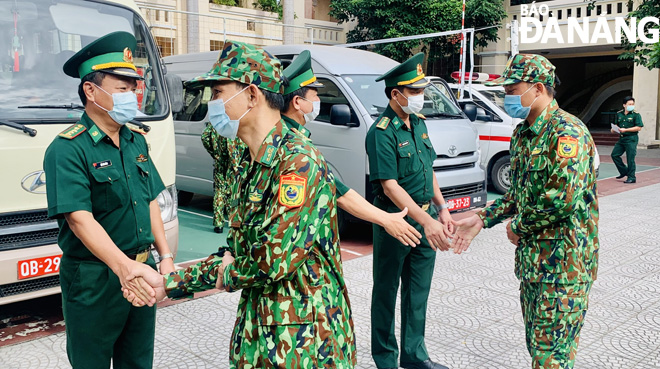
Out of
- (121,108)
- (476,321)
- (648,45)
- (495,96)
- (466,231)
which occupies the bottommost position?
(476,321)

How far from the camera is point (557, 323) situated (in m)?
2.98

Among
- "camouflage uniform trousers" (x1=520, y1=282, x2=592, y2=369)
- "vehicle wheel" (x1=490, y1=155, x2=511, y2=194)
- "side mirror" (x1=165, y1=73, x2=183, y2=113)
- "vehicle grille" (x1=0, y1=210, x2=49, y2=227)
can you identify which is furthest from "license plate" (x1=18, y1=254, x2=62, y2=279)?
"vehicle wheel" (x1=490, y1=155, x2=511, y2=194)

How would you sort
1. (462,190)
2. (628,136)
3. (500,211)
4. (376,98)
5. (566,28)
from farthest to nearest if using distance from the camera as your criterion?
1. (566,28)
2. (628,136)
3. (462,190)
4. (376,98)
5. (500,211)

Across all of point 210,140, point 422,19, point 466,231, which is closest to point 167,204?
point 466,231

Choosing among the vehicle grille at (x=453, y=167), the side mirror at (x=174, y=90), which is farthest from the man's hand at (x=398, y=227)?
the vehicle grille at (x=453, y=167)

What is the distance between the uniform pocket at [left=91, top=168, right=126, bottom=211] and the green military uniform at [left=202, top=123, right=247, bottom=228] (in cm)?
371

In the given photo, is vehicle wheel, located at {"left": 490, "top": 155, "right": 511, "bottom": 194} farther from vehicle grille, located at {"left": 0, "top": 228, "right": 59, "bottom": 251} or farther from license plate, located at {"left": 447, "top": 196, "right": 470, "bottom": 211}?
vehicle grille, located at {"left": 0, "top": 228, "right": 59, "bottom": 251}

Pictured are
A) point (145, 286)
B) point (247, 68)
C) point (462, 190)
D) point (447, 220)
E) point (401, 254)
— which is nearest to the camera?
point (247, 68)

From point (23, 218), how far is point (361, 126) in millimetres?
4089

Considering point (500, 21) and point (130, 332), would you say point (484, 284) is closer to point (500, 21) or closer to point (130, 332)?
point (130, 332)

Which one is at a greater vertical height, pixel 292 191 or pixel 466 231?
pixel 292 191

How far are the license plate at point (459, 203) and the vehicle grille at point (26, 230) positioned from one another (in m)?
4.77

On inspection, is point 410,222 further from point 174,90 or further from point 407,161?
point 174,90

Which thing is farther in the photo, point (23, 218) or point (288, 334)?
point (23, 218)
